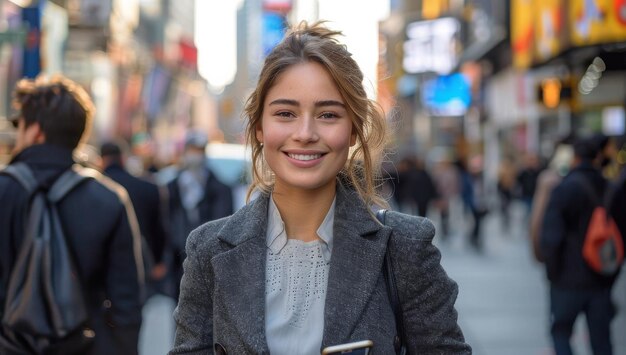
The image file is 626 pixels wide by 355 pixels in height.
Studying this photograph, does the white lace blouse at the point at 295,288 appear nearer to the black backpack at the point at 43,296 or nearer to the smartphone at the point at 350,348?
the smartphone at the point at 350,348

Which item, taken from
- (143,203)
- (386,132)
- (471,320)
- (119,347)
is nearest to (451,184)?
(471,320)

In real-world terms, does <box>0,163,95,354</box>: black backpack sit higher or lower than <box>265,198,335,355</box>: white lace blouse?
lower

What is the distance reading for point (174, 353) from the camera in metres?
2.91

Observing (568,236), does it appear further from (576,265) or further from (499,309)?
(499,309)

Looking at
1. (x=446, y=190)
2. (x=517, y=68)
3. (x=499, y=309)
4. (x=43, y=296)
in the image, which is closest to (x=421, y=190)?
(x=446, y=190)

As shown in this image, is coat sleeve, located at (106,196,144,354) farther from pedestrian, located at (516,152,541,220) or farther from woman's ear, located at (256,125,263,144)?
pedestrian, located at (516,152,541,220)

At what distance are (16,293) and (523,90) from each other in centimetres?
3431

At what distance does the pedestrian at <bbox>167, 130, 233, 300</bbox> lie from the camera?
9.90m

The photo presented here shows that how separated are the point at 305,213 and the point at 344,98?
34 centimetres

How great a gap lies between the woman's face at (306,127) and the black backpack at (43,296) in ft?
6.52

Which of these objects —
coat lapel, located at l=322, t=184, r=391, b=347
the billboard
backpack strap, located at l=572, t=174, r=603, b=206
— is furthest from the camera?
the billboard

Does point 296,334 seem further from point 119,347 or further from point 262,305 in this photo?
point 119,347

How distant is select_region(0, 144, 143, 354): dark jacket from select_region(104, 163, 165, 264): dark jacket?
4.42m

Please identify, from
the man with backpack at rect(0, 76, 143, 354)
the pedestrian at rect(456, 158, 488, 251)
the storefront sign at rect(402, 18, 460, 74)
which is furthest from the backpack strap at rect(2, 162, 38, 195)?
the storefront sign at rect(402, 18, 460, 74)
